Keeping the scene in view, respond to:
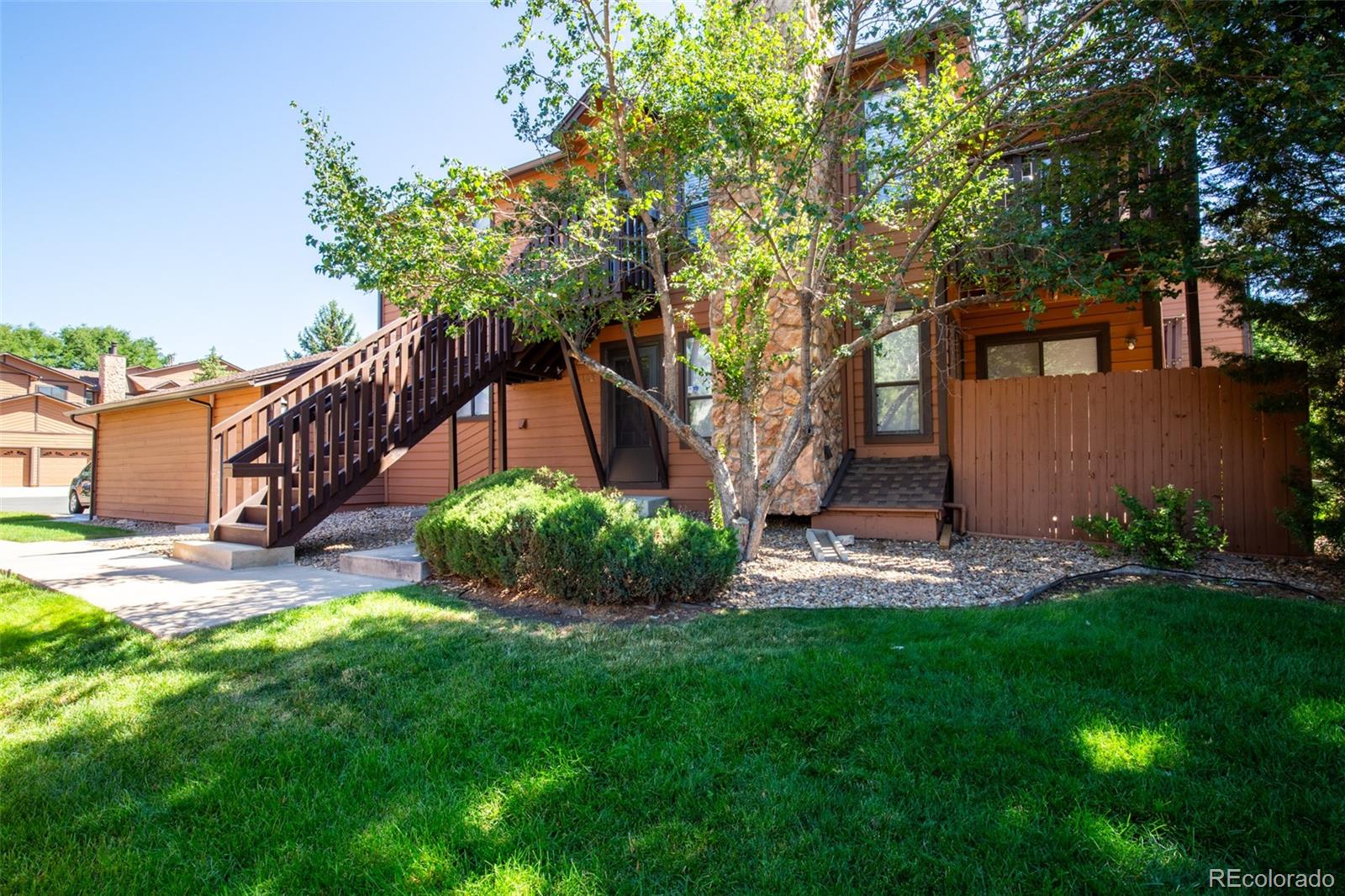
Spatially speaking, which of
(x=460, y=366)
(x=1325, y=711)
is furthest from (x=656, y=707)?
(x=460, y=366)

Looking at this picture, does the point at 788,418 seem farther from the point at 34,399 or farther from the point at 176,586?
the point at 34,399

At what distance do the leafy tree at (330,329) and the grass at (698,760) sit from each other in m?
33.2

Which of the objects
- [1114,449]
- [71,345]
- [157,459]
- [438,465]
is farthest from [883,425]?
[71,345]

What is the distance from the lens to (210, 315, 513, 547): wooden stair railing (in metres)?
6.77

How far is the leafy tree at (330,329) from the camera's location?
108 ft

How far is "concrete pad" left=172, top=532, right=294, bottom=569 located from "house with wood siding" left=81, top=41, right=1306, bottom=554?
0.48 feet

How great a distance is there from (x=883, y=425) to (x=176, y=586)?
806cm

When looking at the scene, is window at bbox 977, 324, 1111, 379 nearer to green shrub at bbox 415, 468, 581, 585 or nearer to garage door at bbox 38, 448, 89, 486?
green shrub at bbox 415, 468, 581, 585

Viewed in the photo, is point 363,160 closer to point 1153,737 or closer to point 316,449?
point 316,449

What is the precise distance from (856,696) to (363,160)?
6.38 metres

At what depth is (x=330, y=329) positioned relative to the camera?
3312cm

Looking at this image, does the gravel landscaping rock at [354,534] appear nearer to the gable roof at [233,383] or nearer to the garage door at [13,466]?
the gable roof at [233,383]

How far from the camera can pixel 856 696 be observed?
108 inches

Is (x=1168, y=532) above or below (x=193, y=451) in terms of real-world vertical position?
below
